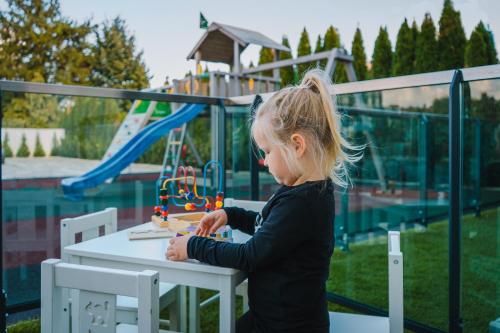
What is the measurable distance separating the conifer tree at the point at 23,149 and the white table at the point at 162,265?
2.75 metres

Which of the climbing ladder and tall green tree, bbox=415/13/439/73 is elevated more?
tall green tree, bbox=415/13/439/73

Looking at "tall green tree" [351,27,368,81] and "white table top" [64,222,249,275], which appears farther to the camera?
"tall green tree" [351,27,368,81]

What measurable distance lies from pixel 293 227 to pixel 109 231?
128 centimetres

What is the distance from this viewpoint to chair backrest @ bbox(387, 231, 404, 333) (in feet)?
5.12

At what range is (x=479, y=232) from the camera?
7.97 ft

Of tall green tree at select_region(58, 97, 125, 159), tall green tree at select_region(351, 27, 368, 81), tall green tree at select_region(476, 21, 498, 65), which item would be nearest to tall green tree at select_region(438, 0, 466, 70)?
tall green tree at select_region(476, 21, 498, 65)

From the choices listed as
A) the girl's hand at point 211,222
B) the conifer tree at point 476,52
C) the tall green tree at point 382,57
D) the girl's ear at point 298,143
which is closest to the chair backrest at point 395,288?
the girl's ear at point 298,143

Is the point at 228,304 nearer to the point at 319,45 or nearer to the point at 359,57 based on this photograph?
the point at 359,57

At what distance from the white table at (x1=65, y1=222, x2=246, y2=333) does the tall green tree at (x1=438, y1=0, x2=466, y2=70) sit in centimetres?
1049

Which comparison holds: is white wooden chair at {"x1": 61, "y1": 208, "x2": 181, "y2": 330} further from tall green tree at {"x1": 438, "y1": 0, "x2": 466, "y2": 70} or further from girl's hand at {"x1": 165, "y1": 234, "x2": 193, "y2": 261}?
tall green tree at {"x1": 438, "y1": 0, "x2": 466, "y2": 70}

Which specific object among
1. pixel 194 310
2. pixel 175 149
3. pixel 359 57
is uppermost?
pixel 359 57

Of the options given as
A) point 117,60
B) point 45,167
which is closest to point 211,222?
point 45,167

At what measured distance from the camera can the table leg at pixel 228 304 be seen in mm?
1428

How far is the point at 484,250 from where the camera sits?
7.81 feet
